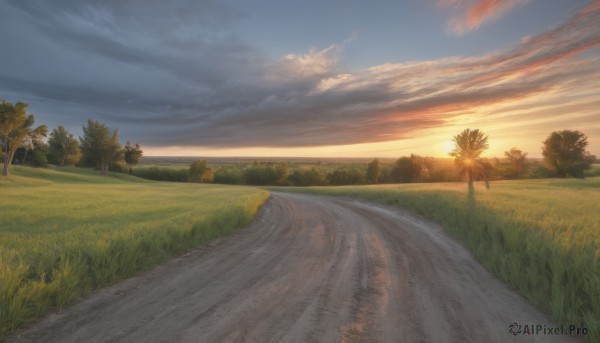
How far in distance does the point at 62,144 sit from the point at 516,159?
11377 cm

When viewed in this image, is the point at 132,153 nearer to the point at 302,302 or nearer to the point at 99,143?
the point at 99,143

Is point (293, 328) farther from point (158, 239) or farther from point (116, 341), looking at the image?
point (158, 239)

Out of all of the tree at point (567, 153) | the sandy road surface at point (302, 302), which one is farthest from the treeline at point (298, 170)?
the sandy road surface at point (302, 302)

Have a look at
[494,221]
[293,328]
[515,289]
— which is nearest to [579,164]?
[494,221]

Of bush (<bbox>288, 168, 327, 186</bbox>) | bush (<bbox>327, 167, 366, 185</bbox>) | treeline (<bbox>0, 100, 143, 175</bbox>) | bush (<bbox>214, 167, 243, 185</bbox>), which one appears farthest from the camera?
bush (<bbox>214, 167, 243, 185</bbox>)

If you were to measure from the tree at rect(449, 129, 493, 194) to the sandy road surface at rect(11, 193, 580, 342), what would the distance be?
2802 cm

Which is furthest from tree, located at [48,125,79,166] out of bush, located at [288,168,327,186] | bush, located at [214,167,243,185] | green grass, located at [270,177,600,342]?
green grass, located at [270,177,600,342]

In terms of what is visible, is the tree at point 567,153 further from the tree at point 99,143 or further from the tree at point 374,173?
the tree at point 99,143

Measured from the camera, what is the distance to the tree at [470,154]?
1266 inches

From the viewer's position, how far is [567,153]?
58.6 meters

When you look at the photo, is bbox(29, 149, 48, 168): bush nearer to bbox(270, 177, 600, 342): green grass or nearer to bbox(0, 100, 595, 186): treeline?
bbox(0, 100, 595, 186): treeline

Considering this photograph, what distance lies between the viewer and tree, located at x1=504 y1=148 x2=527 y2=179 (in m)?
71.9

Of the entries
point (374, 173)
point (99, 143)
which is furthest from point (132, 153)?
point (374, 173)

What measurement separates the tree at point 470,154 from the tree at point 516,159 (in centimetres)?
4918
